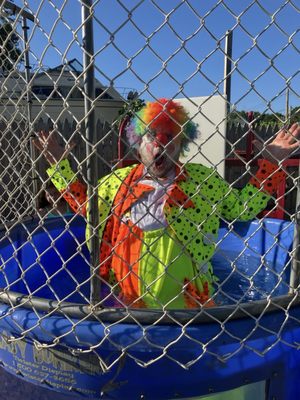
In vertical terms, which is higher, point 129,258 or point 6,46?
point 6,46

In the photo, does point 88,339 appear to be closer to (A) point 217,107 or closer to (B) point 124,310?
(B) point 124,310

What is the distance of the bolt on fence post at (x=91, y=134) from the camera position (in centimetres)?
130

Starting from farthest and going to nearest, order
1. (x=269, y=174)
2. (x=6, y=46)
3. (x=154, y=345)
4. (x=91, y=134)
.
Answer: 1. (x=6, y=46)
2. (x=269, y=174)
3. (x=154, y=345)
4. (x=91, y=134)

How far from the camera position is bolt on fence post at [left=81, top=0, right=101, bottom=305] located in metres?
1.30

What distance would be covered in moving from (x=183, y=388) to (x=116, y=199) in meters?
1.10

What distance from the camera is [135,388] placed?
1.61m

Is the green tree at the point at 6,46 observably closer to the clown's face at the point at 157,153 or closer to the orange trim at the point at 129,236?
the clown's face at the point at 157,153

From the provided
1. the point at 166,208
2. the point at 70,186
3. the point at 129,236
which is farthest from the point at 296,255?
the point at 70,186

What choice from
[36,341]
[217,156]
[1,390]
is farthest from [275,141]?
[217,156]

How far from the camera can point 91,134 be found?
4.59 ft

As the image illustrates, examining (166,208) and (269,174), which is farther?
(166,208)

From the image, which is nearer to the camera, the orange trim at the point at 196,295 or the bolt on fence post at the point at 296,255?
the bolt on fence post at the point at 296,255

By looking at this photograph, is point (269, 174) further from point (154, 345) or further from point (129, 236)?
point (154, 345)

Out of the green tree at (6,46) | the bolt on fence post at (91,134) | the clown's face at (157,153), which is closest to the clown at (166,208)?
the clown's face at (157,153)
